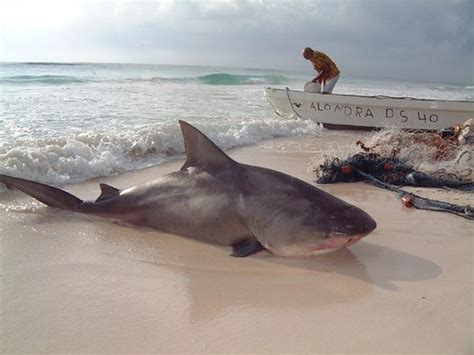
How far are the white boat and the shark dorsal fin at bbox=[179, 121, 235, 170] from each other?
9.62 metres

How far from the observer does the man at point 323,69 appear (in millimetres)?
13141

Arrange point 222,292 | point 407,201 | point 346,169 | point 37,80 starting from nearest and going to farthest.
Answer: point 222,292, point 407,201, point 346,169, point 37,80

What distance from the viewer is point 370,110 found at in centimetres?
1327

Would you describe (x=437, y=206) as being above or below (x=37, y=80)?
below

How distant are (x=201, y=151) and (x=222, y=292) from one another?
146cm

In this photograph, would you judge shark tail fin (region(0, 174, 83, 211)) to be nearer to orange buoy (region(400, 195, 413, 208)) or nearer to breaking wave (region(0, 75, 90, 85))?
orange buoy (region(400, 195, 413, 208))

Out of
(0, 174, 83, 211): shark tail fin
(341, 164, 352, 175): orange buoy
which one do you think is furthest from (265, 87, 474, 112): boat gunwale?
(0, 174, 83, 211): shark tail fin

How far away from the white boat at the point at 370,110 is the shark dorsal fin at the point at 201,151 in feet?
31.6

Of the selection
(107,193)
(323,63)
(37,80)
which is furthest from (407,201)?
(37,80)

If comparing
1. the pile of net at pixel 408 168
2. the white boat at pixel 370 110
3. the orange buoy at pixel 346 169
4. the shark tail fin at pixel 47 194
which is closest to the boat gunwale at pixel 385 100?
the white boat at pixel 370 110

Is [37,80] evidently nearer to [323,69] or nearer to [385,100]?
[323,69]

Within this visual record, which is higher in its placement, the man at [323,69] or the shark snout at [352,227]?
the man at [323,69]

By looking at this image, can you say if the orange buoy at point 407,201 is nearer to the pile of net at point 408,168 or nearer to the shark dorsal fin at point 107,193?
the pile of net at point 408,168

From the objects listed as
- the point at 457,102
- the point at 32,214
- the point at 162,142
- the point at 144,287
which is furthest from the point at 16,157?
the point at 457,102
